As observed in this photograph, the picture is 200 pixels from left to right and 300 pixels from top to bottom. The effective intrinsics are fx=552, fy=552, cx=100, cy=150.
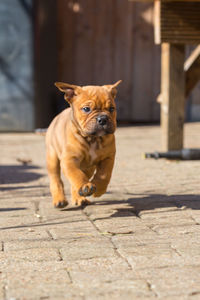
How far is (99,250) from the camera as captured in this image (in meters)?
3.20

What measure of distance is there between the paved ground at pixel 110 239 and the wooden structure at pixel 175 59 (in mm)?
483

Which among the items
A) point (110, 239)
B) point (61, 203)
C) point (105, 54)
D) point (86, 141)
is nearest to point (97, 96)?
point (86, 141)

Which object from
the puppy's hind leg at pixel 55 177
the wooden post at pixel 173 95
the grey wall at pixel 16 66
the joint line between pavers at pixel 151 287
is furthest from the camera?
the grey wall at pixel 16 66

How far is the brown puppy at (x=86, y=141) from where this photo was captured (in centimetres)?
394

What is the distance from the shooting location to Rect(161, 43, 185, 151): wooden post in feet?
19.6

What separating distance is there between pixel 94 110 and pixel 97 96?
0.10 m

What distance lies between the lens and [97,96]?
3984 mm

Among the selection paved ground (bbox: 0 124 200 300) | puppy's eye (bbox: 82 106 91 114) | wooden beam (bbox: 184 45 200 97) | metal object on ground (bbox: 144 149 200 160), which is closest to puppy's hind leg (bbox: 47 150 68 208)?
paved ground (bbox: 0 124 200 300)

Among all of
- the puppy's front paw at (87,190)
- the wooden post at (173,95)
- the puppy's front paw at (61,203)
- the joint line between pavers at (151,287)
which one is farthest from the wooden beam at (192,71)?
the joint line between pavers at (151,287)

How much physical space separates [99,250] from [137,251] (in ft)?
0.72

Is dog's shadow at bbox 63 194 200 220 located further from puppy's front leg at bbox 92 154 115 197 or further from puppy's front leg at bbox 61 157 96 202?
puppy's front leg at bbox 61 157 96 202

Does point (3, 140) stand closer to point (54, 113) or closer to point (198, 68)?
point (54, 113)

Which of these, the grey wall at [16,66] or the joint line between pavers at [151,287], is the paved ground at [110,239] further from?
the grey wall at [16,66]

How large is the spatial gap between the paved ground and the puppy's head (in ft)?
2.12
